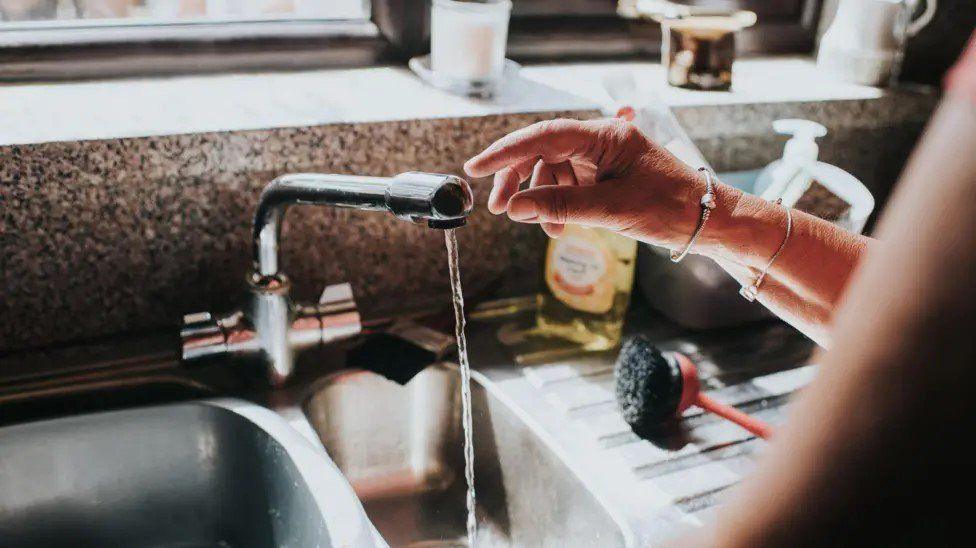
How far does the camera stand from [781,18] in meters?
1.46

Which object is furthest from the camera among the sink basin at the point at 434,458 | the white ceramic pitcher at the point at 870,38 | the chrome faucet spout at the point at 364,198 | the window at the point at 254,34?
the white ceramic pitcher at the point at 870,38

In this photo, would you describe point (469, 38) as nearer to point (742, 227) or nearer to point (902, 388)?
point (742, 227)

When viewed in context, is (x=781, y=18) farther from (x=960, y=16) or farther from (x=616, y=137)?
(x=616, y=137)

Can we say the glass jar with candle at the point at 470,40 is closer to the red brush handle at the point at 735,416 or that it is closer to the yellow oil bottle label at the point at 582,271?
the yellow oil bottle label at the point at 582,271

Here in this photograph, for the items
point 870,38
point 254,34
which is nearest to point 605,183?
point 254,34

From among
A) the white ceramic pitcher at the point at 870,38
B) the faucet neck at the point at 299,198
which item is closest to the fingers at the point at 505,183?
the faucet neck at the point at 299,198

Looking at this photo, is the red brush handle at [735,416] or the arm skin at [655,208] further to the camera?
the red brush handle at [735,416]

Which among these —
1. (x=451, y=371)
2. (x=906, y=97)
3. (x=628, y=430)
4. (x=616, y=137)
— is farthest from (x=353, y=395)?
(x=906, y=97)

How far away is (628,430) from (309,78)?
64cm

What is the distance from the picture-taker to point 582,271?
103cm

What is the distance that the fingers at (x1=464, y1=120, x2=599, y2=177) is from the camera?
745 millimetres

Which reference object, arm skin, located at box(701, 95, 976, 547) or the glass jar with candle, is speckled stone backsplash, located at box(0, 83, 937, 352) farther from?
arm skin, located at box(701, 95, 976, 547)

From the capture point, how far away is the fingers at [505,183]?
811 mm

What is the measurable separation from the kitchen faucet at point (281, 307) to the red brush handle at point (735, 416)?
0.37 m
